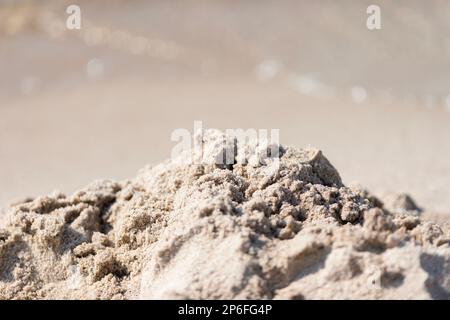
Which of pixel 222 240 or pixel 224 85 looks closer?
pixel 222 240

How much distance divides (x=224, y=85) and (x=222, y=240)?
16.5 ft

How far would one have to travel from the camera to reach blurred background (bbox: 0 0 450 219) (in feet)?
18.4

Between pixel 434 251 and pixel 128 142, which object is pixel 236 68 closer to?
pixel 128 142

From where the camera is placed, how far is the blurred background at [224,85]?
18.4 ft

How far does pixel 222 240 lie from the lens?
7.73 ft

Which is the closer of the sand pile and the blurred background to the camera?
the sand pile

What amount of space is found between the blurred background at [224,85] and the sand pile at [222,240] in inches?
72.8

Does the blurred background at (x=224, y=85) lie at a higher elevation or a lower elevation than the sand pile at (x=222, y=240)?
higher

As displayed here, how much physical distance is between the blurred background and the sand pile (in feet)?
6.06

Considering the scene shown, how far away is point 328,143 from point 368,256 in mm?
3605

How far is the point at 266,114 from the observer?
6.51m

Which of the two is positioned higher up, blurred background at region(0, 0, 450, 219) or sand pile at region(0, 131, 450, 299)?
blurred background at region(0, 0, 450, 219)
